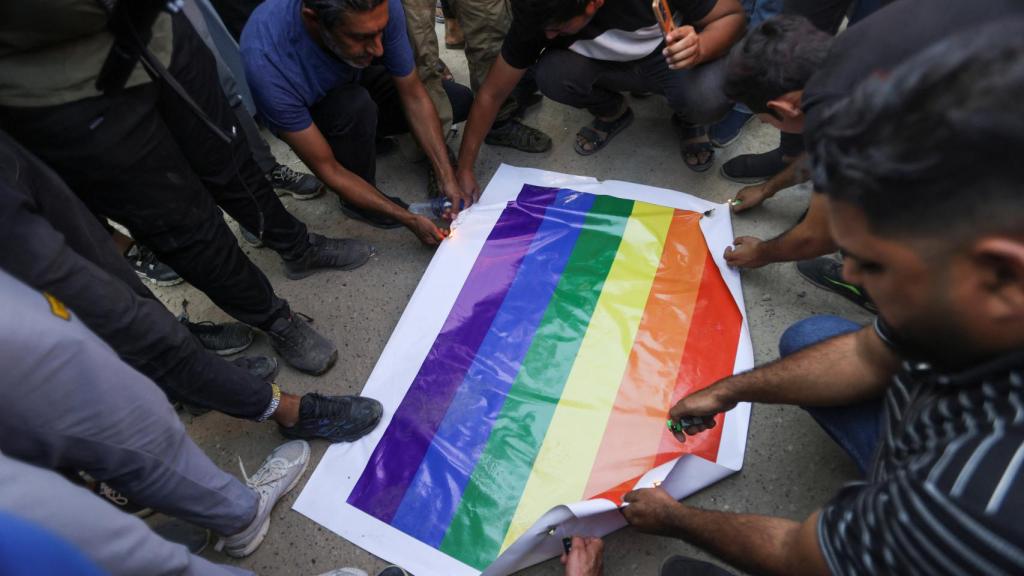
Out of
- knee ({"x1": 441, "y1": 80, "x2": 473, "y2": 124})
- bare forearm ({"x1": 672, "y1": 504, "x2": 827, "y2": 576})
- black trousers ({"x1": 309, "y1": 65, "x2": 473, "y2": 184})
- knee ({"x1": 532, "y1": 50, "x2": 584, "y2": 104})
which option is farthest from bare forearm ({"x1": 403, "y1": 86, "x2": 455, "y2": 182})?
bare forearm ({"x1": 672, "y1": 504, "x2": 827, "y2": 576})

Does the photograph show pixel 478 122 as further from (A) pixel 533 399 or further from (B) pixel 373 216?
(A) pixel 533 399

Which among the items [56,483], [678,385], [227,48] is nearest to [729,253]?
[678,385]

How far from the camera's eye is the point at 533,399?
1.47 m

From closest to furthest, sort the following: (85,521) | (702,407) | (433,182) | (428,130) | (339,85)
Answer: (85,521)
(702,407)
(339,85)
(428,130)
(433,182)

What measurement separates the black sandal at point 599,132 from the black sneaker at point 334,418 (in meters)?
1.27

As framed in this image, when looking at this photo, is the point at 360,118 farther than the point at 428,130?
No

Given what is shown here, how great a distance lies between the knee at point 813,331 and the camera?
3.88 feet

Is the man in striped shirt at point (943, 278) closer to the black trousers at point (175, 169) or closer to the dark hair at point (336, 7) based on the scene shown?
the dark hair at point (336, 7)

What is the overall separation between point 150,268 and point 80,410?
4.34 feet

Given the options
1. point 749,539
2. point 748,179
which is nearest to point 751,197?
point 748,179

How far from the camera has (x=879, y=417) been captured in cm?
105

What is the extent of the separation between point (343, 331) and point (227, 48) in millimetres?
1096

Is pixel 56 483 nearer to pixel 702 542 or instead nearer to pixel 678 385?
pixel 702 542

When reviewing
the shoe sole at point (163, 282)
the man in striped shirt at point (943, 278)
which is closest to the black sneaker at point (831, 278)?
the man in striped shirt at point (943, 278)
